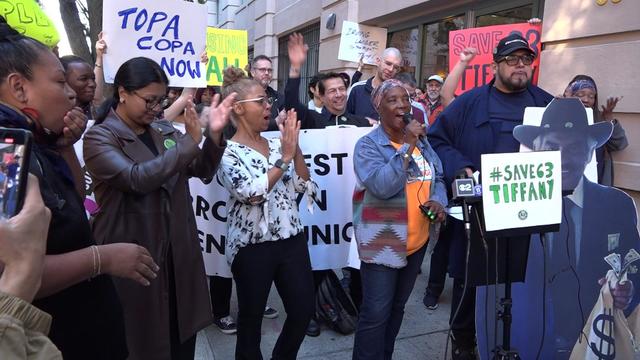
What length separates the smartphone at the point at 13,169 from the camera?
97 centimetres

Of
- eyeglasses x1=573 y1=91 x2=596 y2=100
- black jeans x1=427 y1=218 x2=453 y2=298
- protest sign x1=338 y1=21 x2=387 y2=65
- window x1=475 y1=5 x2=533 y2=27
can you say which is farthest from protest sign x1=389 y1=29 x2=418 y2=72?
black jeans x1=427 y1=218 x2=453 y2=298

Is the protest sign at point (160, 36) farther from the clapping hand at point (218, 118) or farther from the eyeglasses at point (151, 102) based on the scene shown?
the clapping hand at point (218, 118)

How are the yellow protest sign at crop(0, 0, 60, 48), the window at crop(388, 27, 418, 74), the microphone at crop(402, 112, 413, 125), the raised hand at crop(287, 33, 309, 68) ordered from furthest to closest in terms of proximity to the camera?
1. the window at crop(388, 27, 418, 74)
2. the raised hand at crop(287, 33, 309, 68)
3. the yellow protest sign at crop(0, 0, 60, 48)
4. the microphone at crop(402, 112, 413, 125)

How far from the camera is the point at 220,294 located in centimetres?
373

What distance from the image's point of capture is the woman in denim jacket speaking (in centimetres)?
251

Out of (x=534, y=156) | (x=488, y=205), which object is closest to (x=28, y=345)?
(x=488, y=205)

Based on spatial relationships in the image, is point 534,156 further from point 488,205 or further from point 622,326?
point 622,326

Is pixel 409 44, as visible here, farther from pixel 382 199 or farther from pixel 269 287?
pixel 269 287

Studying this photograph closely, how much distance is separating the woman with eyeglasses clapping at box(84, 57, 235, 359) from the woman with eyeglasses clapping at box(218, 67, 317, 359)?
0.75 feet

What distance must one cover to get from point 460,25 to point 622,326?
17.4ft

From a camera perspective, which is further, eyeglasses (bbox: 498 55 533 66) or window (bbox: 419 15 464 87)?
window (bbox: 419 15 464 87)

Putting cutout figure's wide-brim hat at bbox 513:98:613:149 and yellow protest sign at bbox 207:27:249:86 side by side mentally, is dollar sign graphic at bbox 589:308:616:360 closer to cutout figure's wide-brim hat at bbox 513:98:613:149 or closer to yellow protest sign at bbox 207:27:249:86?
cutout figure's wide-brim hat at bbox 513:98:613:149

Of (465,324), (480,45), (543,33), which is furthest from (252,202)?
(543,33)

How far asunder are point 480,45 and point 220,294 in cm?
326
